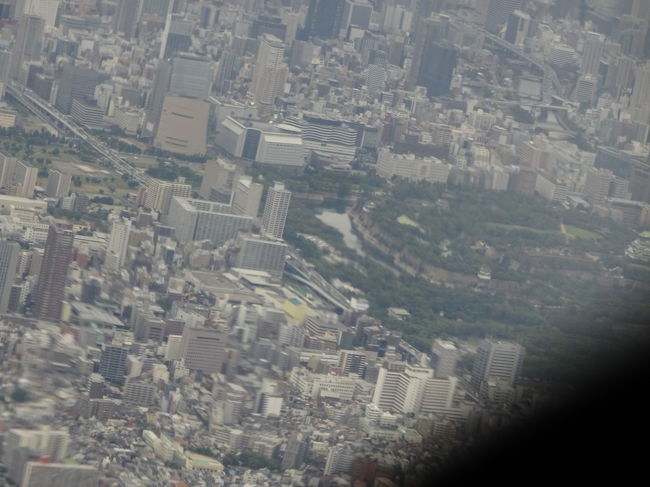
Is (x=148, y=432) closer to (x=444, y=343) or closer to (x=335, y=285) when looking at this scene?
(x=444, y=343)

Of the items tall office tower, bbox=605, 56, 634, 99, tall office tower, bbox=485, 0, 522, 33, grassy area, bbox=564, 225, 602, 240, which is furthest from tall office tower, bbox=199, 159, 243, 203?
tall office tower, bbox=485, 0, 522, 33

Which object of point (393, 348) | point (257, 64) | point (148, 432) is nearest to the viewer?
point (148, 432)

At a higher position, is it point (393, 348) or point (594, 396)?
point (594, 396)

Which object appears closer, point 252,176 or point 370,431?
point 370,431

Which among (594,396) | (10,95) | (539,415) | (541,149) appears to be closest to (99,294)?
(539,415)

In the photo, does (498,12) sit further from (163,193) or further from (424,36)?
(163,193)

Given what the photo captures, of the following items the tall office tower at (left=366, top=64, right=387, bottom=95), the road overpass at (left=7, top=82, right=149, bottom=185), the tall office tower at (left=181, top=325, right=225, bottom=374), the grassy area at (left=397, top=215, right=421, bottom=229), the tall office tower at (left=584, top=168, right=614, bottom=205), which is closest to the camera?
the tall office tower at (left=181, top=325, right=225, bottom=374)

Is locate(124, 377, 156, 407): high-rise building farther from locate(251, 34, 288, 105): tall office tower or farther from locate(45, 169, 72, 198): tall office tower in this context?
locate(251, 34, 288, 105): tall office tower
